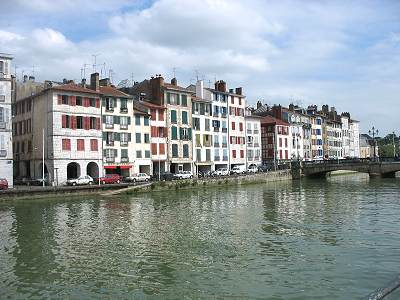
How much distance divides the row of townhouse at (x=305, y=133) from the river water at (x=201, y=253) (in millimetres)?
70398

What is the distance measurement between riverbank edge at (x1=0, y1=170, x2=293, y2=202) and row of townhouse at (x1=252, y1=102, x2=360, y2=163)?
28.6 meters

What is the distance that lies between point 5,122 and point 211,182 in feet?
94.2

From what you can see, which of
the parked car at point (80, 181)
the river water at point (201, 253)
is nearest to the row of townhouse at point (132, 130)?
the parked car at point (80, 181)

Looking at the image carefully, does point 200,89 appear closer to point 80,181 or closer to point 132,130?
point 132,130

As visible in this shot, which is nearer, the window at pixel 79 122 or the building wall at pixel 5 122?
the building wall at pixel 5 122

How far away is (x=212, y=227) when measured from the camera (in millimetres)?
29797

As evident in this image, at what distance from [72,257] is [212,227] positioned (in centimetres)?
1025

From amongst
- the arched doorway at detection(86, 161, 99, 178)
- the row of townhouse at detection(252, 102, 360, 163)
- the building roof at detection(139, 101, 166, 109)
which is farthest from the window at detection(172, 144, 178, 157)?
the row of townhouse at detection(252, 102, 360, 163)

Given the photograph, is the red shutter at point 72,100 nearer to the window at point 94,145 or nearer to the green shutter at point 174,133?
the window at point 94,145

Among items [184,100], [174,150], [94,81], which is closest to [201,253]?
[94,81]

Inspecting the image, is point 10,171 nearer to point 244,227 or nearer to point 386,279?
point 244,227

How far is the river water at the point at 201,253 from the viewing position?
1650 cm

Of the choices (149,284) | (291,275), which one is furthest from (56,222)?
(291,275)

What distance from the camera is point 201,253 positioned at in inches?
866
